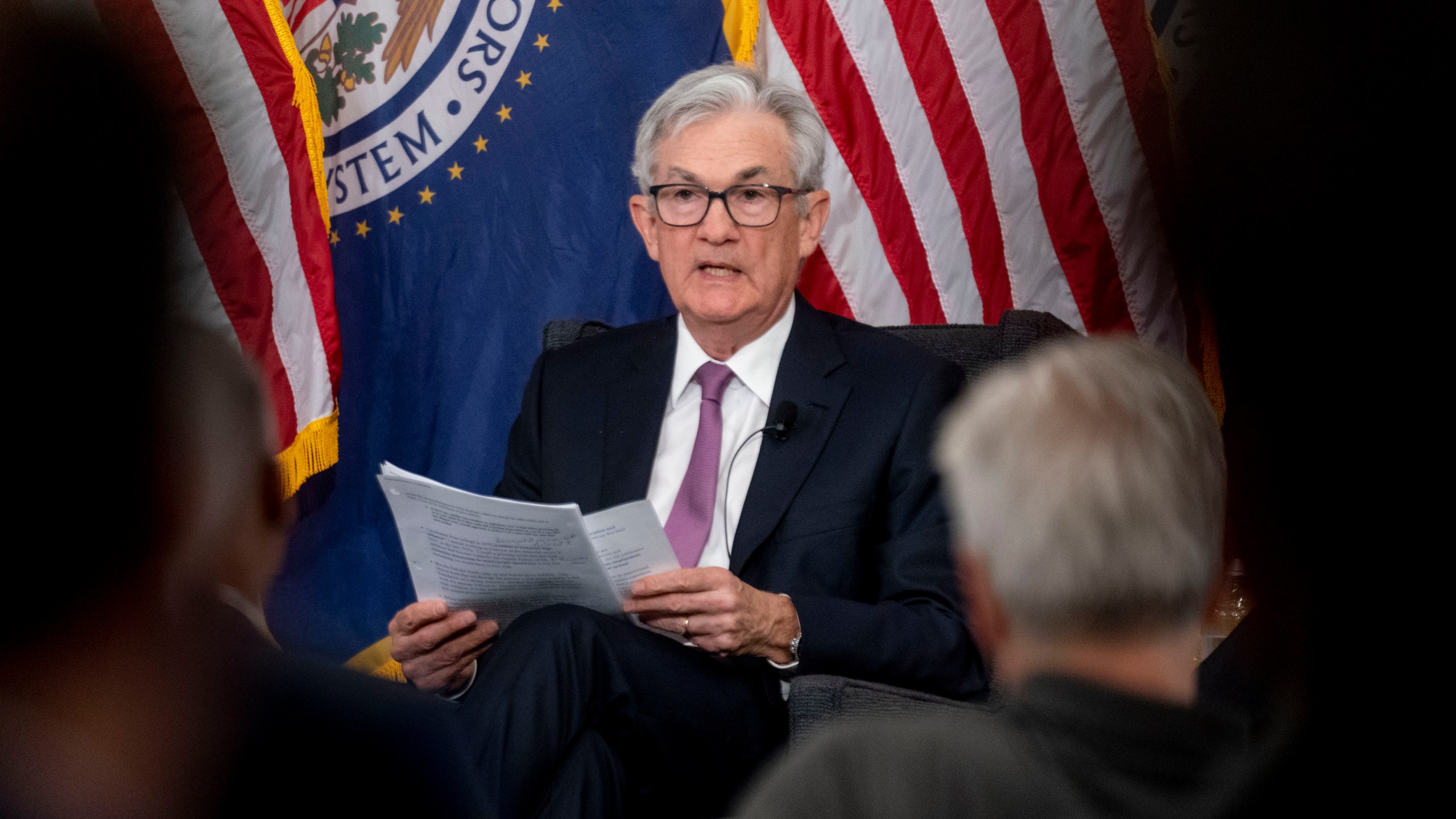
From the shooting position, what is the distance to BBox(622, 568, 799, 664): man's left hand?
1742 mm

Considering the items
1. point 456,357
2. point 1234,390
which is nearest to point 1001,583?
point 1234,390

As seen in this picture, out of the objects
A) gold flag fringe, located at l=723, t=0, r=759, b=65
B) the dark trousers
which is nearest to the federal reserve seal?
gold flag fringe, located at l=723, t=0, r=759, b=65

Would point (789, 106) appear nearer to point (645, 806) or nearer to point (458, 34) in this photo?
point (458, 34)

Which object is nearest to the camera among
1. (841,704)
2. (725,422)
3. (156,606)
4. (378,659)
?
(156,606)

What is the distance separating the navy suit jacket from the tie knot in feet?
0.24

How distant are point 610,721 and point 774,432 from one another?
59 cm

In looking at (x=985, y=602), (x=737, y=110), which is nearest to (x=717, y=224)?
(x=737, y=110)

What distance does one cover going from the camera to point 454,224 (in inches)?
119

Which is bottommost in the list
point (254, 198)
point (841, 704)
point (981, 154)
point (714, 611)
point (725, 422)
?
point (841, 704)

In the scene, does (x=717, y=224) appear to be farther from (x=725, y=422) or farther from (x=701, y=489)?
(x=701, y=489)

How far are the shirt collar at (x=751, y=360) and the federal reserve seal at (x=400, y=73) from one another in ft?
3.39

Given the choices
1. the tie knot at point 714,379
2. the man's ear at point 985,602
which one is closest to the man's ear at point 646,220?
the tie knot at point 714,379

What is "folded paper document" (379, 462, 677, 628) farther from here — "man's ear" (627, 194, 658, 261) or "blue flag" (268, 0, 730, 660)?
"blue flag" (268, 0, 730, 660)

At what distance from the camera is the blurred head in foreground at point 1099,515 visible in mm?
746
